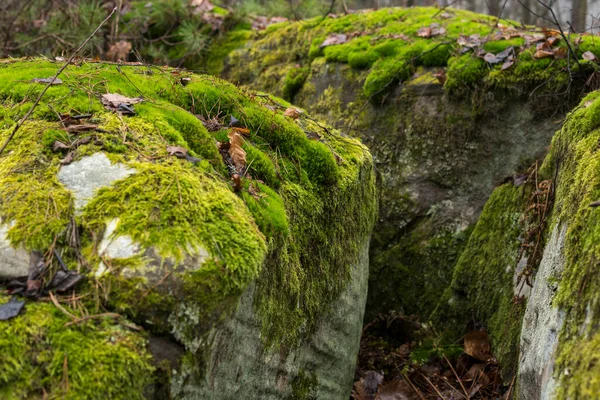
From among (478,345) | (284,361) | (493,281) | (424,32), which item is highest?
(424,32)

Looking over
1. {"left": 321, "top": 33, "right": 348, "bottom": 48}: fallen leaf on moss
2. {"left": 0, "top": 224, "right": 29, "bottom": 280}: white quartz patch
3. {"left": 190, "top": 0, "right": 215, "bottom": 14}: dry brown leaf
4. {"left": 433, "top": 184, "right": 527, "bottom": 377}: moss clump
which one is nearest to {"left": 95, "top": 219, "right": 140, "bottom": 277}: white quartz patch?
{"left": 0, "top": 224, "right": 29, "bottom": 280}: white quartz patch

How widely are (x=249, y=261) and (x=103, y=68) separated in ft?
6.42

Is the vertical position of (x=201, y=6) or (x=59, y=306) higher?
(x=59, y=306)

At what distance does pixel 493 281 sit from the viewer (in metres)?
4.30

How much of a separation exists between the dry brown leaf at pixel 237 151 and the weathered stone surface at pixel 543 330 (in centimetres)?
178

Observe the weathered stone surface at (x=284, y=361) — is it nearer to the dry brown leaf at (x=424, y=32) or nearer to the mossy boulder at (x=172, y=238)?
the mossy boulder at (x=172, y=238)

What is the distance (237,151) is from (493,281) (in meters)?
2.43

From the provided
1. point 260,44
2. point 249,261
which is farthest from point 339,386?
point 260,44

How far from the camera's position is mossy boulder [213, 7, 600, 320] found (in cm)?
504

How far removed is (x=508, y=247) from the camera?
422 centimetres

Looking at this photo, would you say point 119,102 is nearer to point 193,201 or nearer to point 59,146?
point 59,146

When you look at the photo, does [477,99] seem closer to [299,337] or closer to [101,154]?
[299,337]

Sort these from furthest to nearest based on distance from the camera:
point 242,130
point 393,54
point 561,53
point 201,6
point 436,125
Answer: point 201,6 < point 393,54 < point 436,125 < point 561,53 < point 242,130

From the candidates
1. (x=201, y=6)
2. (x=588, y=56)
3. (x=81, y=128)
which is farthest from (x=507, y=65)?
(x=201, y=6)
